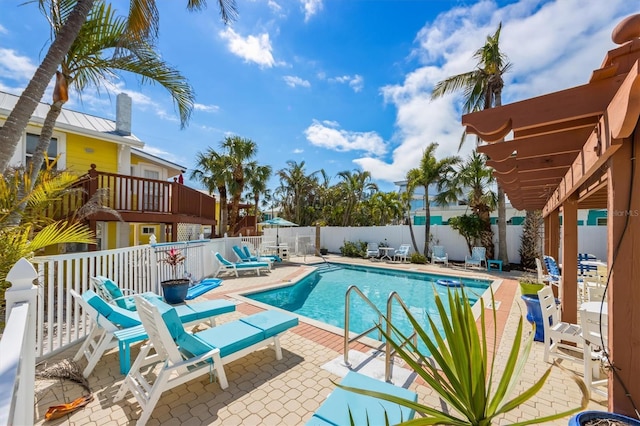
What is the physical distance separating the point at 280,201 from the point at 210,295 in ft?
80.5

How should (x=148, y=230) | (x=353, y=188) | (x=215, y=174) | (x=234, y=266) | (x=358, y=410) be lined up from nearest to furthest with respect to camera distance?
(x=358, y=410), (x=234, y=266), (x=148, y=230), (x=215, y=174), (x=353, y=188)

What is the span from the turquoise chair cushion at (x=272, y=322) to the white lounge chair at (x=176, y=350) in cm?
2

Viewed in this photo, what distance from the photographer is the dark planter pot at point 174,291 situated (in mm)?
6406

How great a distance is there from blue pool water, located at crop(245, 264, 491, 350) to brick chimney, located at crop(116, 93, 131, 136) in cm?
946

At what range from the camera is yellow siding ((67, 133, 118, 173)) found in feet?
31.3

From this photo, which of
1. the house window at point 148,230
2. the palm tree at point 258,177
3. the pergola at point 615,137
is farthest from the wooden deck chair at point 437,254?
→ the house window at point 148,230

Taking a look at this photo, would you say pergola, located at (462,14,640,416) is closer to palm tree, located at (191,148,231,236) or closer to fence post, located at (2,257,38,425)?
fence post, located at (2,257,38,425)

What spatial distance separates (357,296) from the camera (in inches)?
378

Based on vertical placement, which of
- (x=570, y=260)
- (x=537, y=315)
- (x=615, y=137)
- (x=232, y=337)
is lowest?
(x=537, y=315)

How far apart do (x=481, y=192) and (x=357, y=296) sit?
31.6 feet

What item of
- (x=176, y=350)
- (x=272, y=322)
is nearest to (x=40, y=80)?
(x=176, y=350)

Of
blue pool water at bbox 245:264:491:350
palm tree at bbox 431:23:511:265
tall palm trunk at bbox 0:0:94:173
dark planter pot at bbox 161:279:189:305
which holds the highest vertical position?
palm tree at bbox 431:23:511:265

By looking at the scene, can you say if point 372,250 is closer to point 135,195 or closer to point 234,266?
point 234,266

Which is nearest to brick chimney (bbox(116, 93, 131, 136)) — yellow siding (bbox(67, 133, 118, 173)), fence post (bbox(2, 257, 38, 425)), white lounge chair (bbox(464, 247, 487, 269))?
yellow siding (bbox(67, 133, 118, 173))
